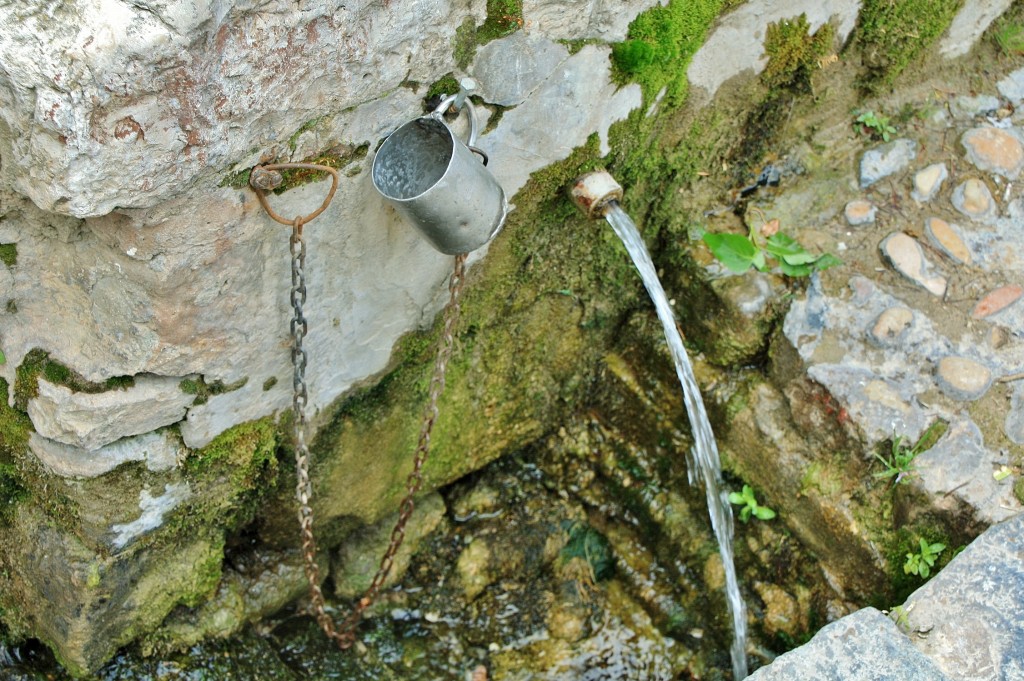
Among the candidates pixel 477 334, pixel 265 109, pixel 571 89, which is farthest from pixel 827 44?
pixel 265 109

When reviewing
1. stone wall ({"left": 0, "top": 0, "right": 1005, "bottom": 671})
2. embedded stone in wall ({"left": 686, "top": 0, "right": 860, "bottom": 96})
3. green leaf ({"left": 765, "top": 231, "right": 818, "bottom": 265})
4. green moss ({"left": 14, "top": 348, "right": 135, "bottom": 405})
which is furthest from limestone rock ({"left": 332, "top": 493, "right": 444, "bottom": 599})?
embedded stone in wall ({"left": 686, "top": 0, "right": 860, "bottom": 96})

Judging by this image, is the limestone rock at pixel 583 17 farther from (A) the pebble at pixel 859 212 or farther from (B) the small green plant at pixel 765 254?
(A) the pebble at pixel 859 212

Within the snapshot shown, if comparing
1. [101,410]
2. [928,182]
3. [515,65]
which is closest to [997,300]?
[928,182]

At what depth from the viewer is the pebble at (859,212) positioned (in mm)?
3025

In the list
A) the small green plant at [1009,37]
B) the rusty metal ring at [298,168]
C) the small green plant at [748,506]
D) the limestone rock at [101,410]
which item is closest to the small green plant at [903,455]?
the small green plant at [748,506]

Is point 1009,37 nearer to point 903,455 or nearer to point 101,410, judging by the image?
point 903,455

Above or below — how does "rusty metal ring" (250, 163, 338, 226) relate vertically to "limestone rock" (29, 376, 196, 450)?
above

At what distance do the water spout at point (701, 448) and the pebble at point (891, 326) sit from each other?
56 cm

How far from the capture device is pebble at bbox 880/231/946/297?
288 centimetres

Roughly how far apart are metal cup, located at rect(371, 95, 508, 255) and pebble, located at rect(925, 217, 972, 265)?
1572mm

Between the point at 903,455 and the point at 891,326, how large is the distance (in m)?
0.42

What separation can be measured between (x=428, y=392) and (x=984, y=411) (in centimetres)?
163

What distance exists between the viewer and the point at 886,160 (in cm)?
315

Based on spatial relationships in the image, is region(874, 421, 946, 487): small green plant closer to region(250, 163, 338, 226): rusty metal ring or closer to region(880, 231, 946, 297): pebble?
region(880, 231, 946, 297): pebble
